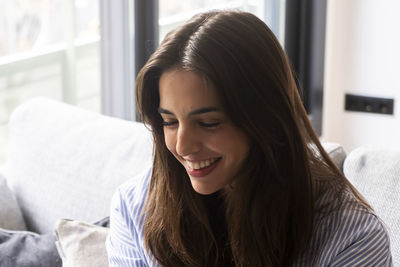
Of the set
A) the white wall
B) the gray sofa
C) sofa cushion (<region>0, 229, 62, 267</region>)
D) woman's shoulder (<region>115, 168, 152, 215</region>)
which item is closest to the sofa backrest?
the gray sofa

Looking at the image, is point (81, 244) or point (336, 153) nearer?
point (81, 244)

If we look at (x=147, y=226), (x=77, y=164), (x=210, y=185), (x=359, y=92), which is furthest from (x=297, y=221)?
(x=359, y=92)

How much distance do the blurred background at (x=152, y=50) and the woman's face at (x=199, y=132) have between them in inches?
43.4

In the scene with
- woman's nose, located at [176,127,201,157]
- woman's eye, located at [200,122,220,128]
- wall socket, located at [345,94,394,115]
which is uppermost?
woman's eye, located at [200,122,220,128]

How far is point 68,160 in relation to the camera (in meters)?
1.80

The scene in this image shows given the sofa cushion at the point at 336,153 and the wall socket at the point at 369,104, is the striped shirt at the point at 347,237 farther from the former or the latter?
the wall socket at the point at 369,104

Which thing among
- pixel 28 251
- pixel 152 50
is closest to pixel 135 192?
pixel 28 251

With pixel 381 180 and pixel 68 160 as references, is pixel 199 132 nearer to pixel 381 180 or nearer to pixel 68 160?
pixel 381 180

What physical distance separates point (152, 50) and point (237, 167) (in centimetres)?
122

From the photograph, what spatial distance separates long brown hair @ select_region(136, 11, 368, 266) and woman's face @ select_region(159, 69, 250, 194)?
2 cm

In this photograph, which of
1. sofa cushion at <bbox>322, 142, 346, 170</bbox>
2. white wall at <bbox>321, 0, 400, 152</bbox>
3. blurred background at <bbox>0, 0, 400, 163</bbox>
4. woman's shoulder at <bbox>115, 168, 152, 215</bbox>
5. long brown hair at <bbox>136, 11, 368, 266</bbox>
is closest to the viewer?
long brown hair at <bbox>136, 11, 368, 266</bbox>

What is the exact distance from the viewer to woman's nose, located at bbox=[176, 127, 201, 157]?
1048 mm

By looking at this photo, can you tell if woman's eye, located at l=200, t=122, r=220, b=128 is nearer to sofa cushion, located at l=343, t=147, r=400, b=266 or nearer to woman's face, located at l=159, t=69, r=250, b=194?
woman's face, located at l=159, t=69, r=250, b=194

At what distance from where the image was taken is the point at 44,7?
230 cm
